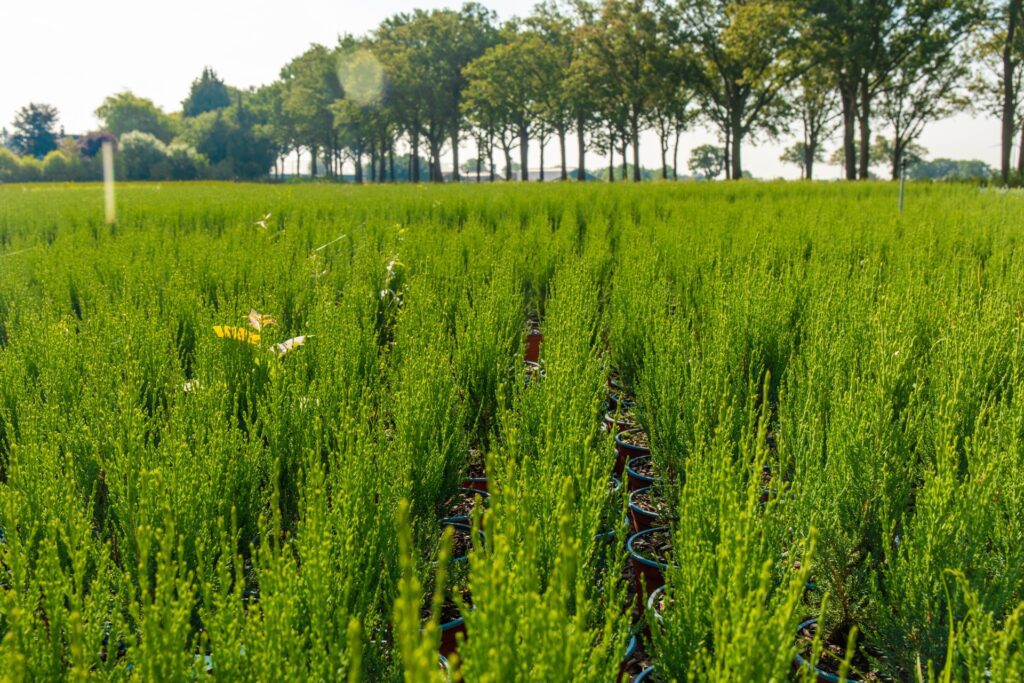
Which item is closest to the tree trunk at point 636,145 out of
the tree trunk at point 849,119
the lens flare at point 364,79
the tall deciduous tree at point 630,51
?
the tall deciduous tree at point 630,51

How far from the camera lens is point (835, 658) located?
2.20 meters

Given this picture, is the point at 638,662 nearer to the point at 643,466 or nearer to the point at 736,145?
the point at 643,466

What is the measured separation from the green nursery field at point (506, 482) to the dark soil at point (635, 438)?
0.02 metres

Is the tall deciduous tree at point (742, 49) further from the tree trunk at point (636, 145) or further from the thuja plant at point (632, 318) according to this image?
the thuja plant at point (632, 318)

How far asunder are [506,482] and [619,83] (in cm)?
3769

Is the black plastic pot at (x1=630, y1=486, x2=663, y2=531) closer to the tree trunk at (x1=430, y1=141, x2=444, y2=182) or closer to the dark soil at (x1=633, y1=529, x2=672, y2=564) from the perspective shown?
the dark soil at (x1=633, y1=529, x2=672, y2=564)

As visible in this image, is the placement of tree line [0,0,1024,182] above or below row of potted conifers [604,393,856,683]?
above

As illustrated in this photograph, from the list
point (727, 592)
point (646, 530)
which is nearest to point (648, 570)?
point (646, 530)

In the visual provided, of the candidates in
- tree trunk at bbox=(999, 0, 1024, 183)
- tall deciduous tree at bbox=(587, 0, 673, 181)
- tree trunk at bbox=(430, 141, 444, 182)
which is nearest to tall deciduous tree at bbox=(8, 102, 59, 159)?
tree trunk at bbox=(430, 141, 444, 182)

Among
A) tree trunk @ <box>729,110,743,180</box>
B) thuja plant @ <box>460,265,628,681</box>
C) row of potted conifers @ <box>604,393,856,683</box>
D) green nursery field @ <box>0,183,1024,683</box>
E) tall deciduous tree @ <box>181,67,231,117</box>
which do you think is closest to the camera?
thuja plant @ <box>460,265,628,681</box>

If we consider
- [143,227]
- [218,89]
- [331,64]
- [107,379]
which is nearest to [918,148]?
[331,64]

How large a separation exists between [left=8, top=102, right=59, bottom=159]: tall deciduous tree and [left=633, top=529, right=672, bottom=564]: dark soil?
11215 cm

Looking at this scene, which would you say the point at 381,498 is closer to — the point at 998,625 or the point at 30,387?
the point at 998,625

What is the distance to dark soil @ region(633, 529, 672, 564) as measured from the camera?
298cm
